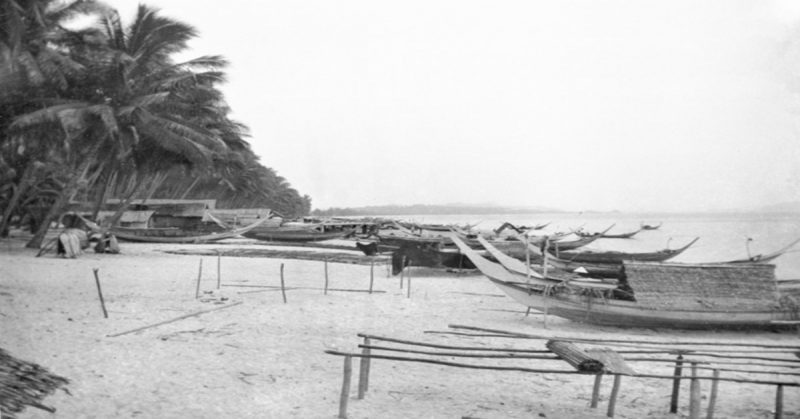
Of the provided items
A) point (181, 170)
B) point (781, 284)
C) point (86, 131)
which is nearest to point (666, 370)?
point (781, 284)

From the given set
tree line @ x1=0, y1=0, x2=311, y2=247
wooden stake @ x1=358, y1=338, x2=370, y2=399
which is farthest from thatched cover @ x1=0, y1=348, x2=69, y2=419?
tree line @ x1=0, y1=0, x2=311, y2=247

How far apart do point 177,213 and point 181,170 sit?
29.0ft

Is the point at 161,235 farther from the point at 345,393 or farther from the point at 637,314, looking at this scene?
the point at 345,393

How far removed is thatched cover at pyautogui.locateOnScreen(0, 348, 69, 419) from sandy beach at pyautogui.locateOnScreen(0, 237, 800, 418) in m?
0.09

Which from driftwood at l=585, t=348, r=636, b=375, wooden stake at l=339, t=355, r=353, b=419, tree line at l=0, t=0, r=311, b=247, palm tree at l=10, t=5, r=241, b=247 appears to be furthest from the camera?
palm tree at l=10, t=5, r=241, b=247

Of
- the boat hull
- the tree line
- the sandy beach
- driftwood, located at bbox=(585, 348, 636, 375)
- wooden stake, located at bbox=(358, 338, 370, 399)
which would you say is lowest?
the sandy beach

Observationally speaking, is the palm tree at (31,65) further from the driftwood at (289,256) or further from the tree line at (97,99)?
the driftwood at (289,256)

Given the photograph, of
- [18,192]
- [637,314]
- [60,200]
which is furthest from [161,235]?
[637,314]

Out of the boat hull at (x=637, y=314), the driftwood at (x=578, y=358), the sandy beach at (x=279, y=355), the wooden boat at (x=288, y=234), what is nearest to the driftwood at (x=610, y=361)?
the driftwood at (x=578, y=358)

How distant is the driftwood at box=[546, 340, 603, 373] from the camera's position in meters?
3.89

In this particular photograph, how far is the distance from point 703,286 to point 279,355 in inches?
241

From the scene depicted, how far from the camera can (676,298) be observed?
7.66 metres

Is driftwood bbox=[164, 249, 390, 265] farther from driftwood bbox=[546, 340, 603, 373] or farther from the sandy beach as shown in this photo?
driftwood bbox=[546, 340, 603, 373]

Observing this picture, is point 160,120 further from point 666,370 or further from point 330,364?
point 666,370
